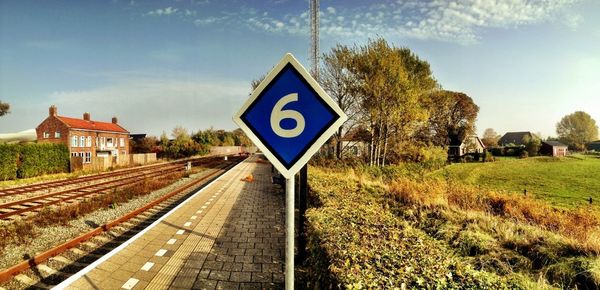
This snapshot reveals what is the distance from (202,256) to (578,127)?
118804mm

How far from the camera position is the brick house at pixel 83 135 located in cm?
3916

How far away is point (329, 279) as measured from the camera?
325cm

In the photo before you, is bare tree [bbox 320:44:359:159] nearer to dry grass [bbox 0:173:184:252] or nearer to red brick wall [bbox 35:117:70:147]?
dry grass [bbox 0:173:184:252]

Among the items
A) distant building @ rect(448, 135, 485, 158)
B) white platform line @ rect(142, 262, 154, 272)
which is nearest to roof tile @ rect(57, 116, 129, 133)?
white platform line @ rect(142, 262, 154, 272)

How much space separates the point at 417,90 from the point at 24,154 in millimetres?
33210

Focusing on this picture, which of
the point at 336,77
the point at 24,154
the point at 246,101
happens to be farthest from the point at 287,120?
the point at 24,154

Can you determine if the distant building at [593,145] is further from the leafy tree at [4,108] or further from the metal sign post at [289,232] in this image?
the leafy tree at [4,108]

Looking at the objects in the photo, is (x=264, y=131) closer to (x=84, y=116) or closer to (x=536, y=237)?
(x=536, y=237)

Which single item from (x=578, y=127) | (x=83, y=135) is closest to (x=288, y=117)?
(x=83, y=135)

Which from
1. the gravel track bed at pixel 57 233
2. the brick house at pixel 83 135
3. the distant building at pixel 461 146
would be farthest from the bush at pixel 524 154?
the brick house at pixel 83 135

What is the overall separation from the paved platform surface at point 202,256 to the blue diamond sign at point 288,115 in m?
4.09

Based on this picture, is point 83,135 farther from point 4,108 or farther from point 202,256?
point 202,256

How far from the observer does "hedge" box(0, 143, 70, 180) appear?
2292 cm

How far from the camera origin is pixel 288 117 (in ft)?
6.33
